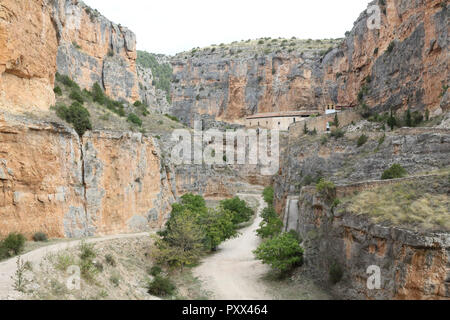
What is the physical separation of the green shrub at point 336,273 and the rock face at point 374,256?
0.08 metres

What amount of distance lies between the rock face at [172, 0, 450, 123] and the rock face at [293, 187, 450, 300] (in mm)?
18138

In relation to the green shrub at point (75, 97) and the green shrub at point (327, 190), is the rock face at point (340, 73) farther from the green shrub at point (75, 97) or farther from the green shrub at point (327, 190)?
the green shrub at point (75, 97)

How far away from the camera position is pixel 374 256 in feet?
52.1

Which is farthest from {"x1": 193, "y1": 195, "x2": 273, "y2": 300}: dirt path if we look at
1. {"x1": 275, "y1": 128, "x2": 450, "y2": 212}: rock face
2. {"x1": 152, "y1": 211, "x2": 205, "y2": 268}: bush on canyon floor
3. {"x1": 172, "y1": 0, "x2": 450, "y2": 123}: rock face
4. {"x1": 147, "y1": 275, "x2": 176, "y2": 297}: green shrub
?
{"x1": 172, "y1": 0, "x2": 450, "y2": 123}: rock face

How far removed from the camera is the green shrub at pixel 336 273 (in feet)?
60.6

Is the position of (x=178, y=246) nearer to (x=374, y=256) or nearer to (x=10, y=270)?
(x=10, y=270)

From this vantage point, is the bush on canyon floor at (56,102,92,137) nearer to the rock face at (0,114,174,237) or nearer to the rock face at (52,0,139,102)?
the rock face at (0,114,174,237)

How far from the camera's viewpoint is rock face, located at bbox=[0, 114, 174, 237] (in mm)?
23625

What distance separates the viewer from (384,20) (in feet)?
147

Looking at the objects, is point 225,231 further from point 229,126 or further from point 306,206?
point 229,126

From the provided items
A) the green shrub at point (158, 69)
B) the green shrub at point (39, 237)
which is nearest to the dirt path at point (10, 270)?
the green shrub at point (39, 237)

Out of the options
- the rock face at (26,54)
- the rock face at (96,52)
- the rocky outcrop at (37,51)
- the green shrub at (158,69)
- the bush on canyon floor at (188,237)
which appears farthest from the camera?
the green shrub at (158,69)
